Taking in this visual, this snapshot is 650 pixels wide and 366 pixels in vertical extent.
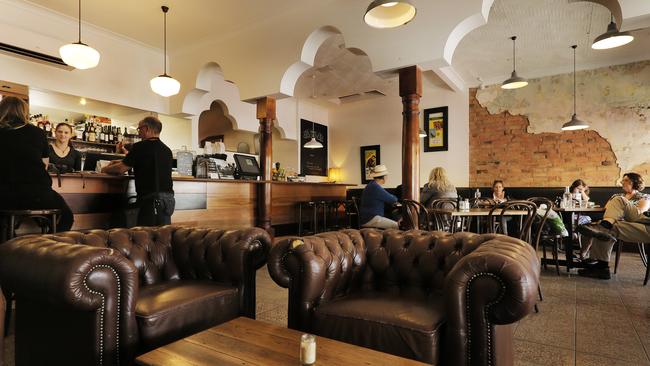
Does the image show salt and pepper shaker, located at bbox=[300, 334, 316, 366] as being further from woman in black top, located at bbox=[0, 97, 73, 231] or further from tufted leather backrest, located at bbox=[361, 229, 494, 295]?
woman in black top, located at bbox=[0, 97, 73, 231]

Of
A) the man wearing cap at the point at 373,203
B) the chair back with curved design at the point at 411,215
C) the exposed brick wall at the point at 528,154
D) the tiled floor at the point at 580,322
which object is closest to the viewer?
the tiled floor at the point at 580,322

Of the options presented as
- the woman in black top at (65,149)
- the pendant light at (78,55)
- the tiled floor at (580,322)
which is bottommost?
the tiled floor at (580,322)

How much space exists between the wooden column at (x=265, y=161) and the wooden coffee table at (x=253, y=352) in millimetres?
4030

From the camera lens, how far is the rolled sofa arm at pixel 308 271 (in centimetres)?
198

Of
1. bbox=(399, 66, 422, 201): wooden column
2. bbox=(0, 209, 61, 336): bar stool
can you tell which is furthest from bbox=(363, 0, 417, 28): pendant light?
bbox=(0, 209, 61, 336): bar stool

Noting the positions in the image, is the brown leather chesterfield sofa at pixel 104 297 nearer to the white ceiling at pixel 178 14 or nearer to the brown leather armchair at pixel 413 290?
→ the brown leather armchair at pixel 413 290

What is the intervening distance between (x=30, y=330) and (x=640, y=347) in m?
3.57

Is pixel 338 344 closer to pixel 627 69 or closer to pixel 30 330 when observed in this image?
pixel 30 330

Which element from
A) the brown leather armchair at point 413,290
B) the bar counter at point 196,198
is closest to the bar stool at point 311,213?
the bar counter at point 196,198

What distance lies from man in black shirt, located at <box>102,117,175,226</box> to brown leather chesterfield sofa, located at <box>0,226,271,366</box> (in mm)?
915

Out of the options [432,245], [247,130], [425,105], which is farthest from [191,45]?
[432,245]

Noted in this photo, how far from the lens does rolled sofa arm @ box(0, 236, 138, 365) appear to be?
1.60 metres

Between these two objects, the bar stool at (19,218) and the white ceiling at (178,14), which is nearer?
the bar stool at (19,218)

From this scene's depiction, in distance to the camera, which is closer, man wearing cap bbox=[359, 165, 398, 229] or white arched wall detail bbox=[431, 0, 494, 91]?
white arched wall detail bbox=[431, 0, 494, 91]
